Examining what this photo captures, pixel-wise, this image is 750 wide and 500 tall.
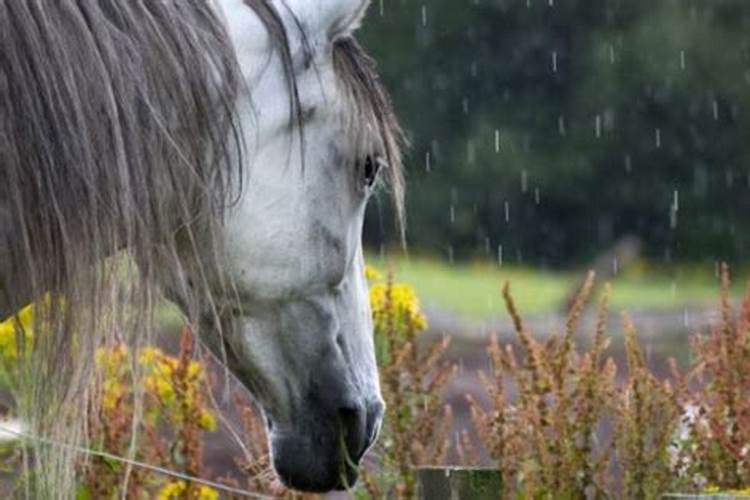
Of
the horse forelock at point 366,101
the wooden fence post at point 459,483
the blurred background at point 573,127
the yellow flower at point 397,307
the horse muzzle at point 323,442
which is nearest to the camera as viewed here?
the horse forelock at point 366,101

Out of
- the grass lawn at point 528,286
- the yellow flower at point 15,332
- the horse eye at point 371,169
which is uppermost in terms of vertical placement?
the horse eye at point 371,169

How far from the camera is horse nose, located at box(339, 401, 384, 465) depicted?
4.07m

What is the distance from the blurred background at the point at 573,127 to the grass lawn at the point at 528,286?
2.03 meters

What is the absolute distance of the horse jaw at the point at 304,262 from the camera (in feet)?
12.5

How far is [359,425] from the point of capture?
13.4ft

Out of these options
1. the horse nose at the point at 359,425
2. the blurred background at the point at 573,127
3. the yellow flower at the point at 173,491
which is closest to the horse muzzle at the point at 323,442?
the horse nose at the point at 359,425

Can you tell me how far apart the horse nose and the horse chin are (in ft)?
0.07

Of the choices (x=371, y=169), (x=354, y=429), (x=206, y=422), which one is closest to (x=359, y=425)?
(x=354, y=429)

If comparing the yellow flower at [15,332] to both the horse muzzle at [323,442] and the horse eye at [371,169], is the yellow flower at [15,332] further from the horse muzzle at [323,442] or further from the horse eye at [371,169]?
the horse eye at [371,169]

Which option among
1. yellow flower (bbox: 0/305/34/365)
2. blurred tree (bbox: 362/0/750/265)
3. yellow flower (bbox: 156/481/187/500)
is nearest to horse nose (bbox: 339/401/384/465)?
yellow flower (bbox: 0/305/34/365)

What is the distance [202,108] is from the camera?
11.8 feet

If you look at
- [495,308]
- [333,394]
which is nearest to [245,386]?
[333,394]

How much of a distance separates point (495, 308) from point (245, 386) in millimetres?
18887

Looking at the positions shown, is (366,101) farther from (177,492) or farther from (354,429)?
(177,492)
